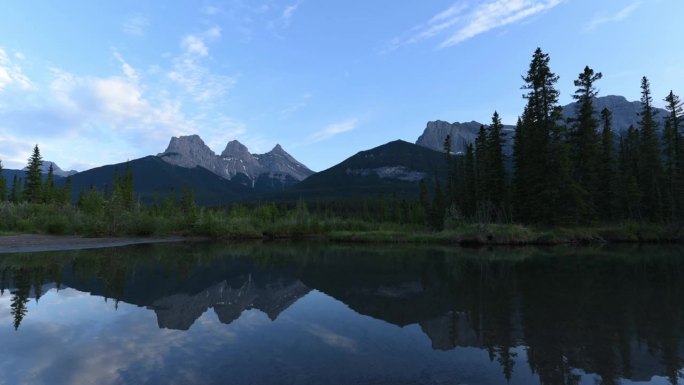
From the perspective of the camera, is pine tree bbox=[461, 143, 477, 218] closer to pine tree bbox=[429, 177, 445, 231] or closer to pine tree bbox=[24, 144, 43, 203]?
pine tree bbox=[429, 177, 445, 231]

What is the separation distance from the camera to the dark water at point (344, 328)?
256 inches

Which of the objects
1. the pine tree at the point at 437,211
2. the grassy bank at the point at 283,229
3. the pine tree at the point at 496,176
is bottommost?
the grassy bank at the point at 283,229

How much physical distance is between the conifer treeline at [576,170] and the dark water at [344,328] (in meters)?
24.5

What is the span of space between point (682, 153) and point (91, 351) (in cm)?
6199

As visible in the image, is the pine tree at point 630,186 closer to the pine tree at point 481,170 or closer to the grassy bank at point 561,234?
the grassy bank at point 561,234

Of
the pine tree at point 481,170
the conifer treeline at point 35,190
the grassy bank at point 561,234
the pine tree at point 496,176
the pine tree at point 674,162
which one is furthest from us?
the conifer treeline at point 35,190

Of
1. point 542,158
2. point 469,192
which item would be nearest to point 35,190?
point 469,192

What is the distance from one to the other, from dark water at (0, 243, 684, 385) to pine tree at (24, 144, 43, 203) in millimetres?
70114

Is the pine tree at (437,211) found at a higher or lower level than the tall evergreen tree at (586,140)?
lower

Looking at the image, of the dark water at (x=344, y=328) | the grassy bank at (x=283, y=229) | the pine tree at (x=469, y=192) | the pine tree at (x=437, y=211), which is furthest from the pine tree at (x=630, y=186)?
the dark water at (x=344, y=328)

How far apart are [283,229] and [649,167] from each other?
50.8m

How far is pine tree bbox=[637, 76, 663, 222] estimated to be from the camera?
4689 centimetres

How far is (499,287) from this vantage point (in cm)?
1472

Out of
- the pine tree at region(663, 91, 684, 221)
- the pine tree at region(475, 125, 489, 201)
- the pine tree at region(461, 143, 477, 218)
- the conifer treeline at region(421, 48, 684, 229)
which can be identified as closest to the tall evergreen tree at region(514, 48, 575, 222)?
the conifer treeline at region(421, 48, 684, 229)
